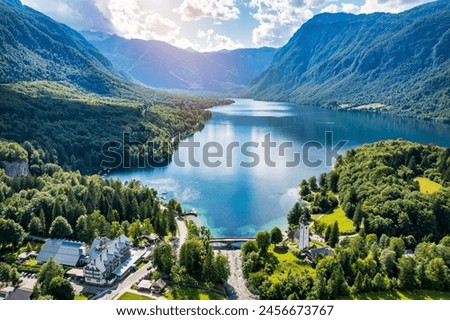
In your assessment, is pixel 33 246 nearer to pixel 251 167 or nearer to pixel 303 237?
pixel 303 237

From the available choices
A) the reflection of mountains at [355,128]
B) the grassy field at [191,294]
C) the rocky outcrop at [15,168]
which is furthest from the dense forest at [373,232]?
the rocky outcrop at [15,168]

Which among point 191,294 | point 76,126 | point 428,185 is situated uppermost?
point 76,126

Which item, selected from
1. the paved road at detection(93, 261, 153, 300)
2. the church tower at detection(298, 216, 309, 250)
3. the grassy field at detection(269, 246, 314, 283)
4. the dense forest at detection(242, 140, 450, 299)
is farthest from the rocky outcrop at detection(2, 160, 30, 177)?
the church tower at detection(298, 216, 309, 250)

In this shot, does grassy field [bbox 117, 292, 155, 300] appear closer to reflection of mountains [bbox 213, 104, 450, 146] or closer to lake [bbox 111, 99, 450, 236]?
lake [bbox 111, 99, 450, 236]

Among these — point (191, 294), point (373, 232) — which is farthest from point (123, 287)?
point (373, 232)

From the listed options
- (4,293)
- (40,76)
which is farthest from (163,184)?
(40,76)

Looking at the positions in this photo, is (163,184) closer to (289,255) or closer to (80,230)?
(80,230)

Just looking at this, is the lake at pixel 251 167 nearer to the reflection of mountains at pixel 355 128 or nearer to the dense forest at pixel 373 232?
the reflection of mountains at pixel 355 128
